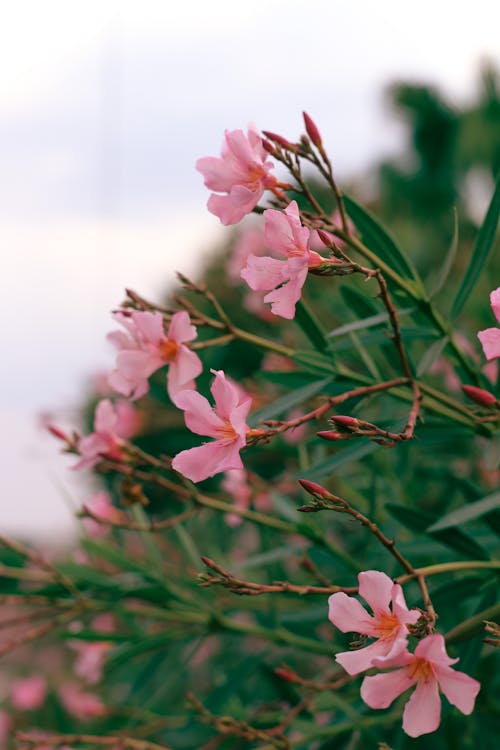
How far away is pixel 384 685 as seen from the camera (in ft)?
2.08

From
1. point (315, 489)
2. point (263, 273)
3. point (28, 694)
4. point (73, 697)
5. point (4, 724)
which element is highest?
point (263, 273)

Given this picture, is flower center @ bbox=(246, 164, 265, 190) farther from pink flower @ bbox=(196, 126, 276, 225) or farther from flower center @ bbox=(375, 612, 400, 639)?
flower center @ bbox=(375, 612, 400, 639)

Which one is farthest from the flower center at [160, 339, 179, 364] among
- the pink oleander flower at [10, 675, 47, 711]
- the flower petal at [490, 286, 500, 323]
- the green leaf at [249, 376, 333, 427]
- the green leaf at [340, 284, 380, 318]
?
the pink oleander flower at [10, 675, 47, 711]

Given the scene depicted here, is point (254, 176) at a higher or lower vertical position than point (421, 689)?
higher

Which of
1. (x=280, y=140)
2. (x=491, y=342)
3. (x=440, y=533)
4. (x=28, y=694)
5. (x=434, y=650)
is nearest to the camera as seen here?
(x=434, y=650)

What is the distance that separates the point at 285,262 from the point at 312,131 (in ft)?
0.53

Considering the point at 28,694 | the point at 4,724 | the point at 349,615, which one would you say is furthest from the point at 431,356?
the point at 4,724

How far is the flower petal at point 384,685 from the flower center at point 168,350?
395mm

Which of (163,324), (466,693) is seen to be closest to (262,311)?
(163,324)

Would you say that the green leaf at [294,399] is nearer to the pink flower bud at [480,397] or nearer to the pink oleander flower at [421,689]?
the pink flower bud at [480,397]

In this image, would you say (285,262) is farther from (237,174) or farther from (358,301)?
(358,301)

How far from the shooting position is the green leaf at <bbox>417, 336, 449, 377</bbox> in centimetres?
90

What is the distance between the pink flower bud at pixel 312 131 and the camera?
84 centimetres

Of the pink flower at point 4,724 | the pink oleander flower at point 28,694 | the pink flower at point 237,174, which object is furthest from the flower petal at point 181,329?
the pink flower at point 4,724
